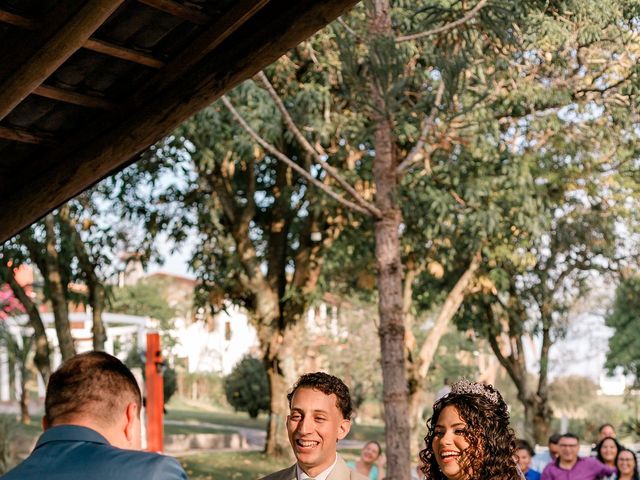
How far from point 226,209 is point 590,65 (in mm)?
8046

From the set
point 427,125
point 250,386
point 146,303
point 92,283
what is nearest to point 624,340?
point 250,386

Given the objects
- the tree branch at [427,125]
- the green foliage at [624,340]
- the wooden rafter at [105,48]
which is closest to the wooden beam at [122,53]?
the wooden rafter at [105,48]

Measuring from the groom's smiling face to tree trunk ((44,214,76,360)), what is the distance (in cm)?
1706

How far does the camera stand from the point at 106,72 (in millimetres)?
5391

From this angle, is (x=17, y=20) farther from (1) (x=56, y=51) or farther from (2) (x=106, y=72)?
(2) (x=106, y=72)

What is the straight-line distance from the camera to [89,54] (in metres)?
5.25

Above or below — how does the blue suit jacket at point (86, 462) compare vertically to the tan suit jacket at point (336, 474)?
above

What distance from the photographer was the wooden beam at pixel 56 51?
14.6ft

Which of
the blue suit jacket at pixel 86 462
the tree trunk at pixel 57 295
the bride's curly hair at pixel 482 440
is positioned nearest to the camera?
the blue suit jacket at pixel 86 462

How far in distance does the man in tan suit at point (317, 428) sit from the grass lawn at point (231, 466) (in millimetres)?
18355

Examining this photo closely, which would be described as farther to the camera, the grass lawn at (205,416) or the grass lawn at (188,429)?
the grass lawn at (205,416)

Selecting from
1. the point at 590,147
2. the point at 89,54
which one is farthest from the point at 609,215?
the point at 89,54

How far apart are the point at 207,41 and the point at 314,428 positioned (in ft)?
6.15

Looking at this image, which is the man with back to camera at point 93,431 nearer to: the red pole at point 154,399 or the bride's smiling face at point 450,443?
the bride's smiling face at point 450,443
